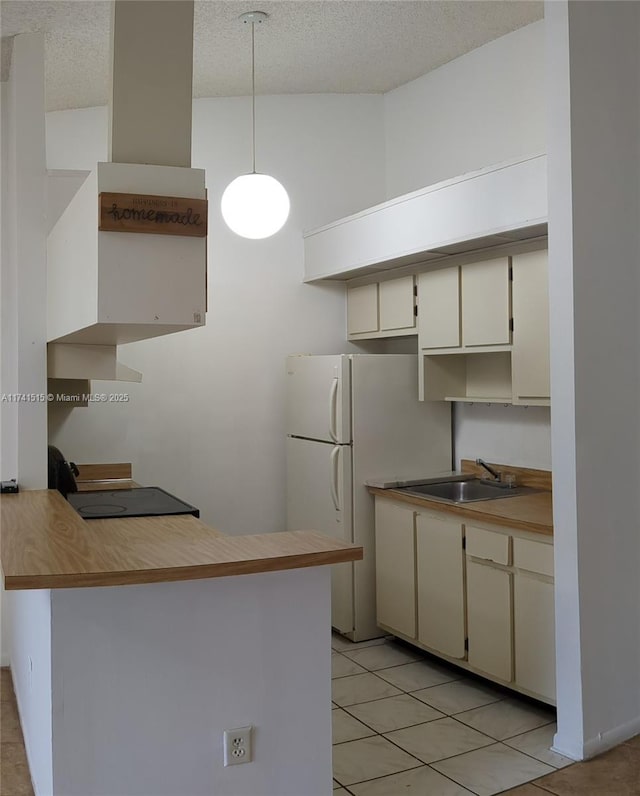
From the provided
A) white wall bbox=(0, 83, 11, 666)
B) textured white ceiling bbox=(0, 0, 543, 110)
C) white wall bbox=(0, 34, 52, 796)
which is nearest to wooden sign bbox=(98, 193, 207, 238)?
textured white ceiling bbox=(0, 0, 543, 110)

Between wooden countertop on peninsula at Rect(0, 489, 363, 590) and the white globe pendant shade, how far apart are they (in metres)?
1.83

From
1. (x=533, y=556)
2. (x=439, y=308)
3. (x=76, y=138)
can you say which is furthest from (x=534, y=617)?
(x=76, y=138)

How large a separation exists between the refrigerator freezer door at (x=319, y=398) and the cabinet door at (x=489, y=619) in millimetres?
1185

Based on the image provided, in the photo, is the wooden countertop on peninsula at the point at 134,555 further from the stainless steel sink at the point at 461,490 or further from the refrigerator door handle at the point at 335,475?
the stainless steel sink at the point at 461,490

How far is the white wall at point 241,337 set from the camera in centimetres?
481

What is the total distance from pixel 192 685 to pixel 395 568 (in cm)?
228

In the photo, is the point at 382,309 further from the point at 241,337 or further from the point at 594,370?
the point at 594,370

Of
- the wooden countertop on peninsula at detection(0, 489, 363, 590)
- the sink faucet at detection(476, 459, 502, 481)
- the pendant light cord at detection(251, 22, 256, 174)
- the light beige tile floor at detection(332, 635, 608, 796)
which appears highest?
the pendant light cord at detection(251, 22, 256, 174)

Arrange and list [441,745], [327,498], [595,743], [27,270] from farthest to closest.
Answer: [327,498] < [27,270] < [441,745] < [595,743]

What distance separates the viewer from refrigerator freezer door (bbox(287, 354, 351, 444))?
4.59 meters

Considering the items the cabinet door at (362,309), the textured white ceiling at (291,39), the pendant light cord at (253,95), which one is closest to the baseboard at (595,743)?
the cabinet door at (362,309)

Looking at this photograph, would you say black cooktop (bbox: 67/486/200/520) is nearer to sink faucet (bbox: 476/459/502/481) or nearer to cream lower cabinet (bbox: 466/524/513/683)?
cream lower cabinet (bbox: 466/524/513/683)

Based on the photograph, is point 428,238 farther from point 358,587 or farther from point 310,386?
point 358,587

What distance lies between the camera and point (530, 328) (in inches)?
149
